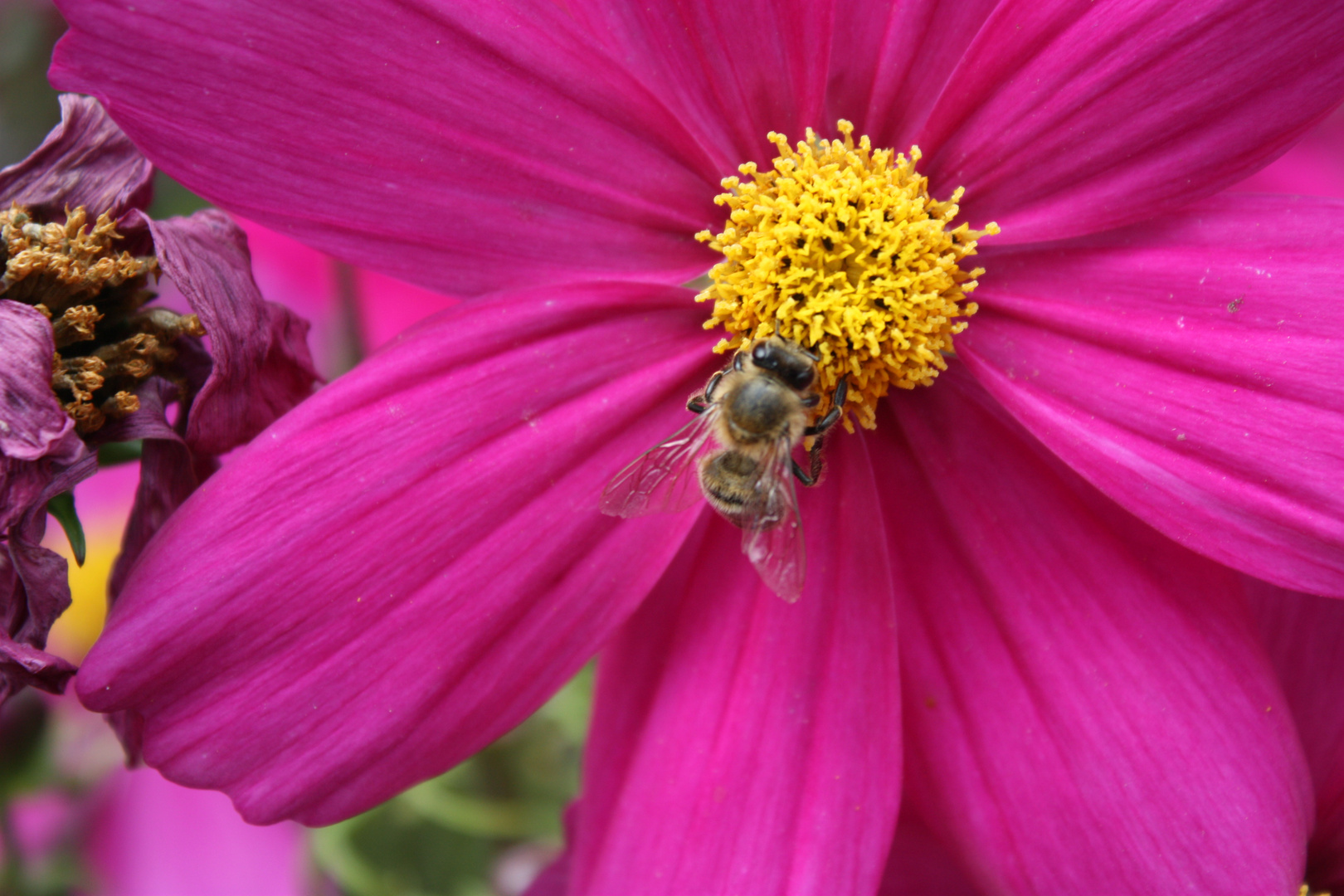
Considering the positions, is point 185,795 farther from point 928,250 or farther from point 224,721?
point 928,250

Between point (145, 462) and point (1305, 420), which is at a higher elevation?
point (1305, 420)

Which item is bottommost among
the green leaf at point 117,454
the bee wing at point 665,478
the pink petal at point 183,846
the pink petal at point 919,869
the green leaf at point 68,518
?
the pink petal at point 183,846

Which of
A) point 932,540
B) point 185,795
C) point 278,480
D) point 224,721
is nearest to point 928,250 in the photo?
point 932,540

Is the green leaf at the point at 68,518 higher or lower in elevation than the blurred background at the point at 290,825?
higher

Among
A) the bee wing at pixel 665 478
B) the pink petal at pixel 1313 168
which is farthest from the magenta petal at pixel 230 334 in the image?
the pink petal at pixel 1313 168

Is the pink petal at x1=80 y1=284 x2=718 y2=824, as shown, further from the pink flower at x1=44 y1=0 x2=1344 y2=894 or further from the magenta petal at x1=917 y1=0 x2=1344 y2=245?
the magenta petal at x1=917 y1=0 x2=1344 y2=245

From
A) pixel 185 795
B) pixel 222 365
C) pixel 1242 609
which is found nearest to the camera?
pixel 222 365

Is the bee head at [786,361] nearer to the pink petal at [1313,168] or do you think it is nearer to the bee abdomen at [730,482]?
the bee abdomen at [730,482]
